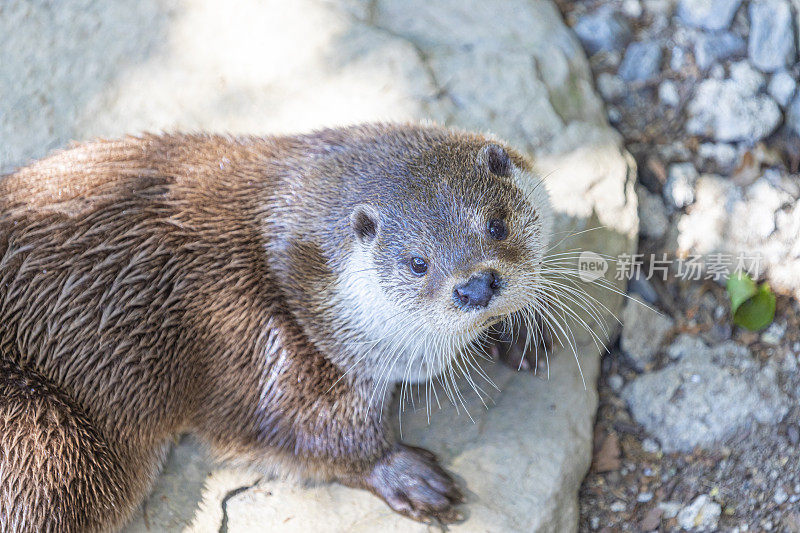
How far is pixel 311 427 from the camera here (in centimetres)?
252

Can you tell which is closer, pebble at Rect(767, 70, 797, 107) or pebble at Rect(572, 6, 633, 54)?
pebble at Rect(767, 70, 797, 107)

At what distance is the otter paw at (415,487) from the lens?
2.53m

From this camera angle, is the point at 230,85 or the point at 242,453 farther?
the point at 230,85

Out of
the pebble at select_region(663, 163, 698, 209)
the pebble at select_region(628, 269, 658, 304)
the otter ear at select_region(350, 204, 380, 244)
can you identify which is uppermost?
the otter ear at select_region(350, 204, 380, 244)

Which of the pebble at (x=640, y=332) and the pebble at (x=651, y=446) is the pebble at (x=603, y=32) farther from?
the pebble at (x=651, y=446)

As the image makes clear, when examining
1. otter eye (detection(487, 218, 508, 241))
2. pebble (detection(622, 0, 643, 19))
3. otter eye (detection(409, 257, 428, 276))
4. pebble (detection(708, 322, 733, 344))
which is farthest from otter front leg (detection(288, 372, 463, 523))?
pebble (detection(622, 0, 643, 19))

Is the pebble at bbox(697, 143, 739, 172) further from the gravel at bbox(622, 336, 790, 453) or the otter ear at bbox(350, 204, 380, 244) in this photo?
the otter ear at bbox(350, 204, 380, 244)

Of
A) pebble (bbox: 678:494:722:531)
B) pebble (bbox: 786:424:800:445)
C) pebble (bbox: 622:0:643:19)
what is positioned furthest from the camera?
pebble (bbox: 622:0:643:19)

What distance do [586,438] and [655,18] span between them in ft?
6.47

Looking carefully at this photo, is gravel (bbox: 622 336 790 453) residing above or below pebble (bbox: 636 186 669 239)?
below

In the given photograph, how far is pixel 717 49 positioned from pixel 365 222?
6.98 ft

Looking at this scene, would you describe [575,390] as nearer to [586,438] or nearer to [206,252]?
[586,438]

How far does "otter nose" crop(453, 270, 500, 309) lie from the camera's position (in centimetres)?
213

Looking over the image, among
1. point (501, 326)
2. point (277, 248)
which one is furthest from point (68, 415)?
point (501, 326)
